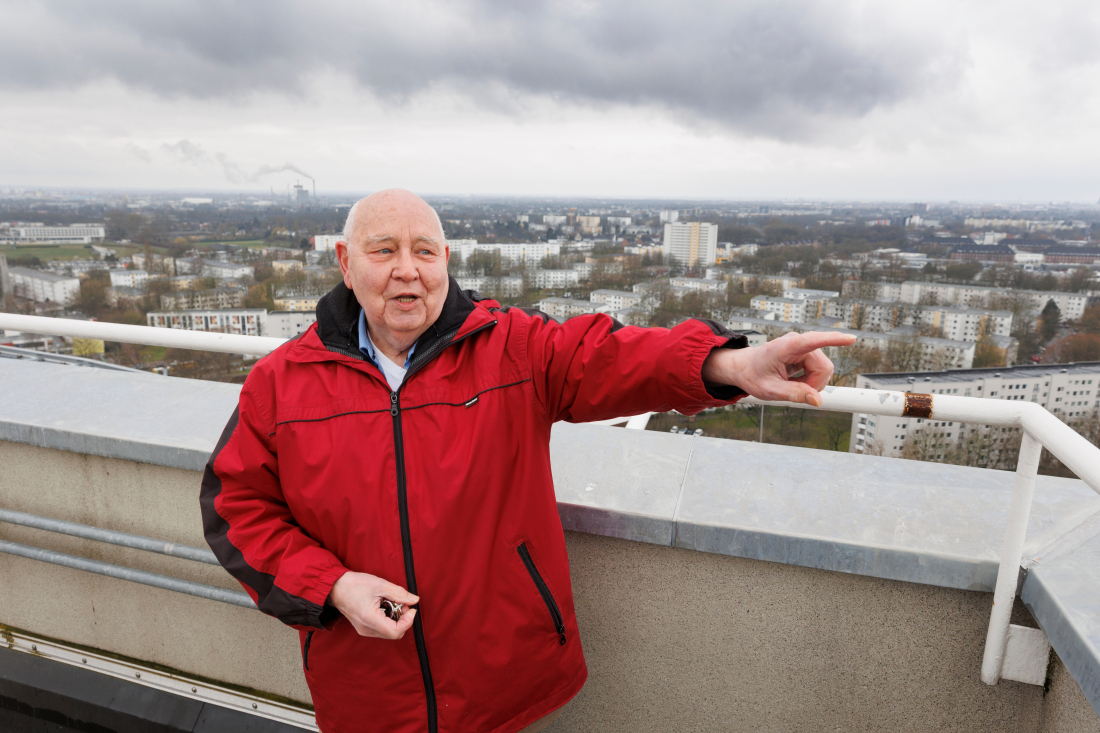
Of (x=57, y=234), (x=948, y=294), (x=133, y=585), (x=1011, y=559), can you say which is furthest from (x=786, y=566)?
(x=57, y=234)

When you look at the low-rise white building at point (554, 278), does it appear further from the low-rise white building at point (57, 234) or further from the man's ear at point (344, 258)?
the man's ear at point (344, 258)

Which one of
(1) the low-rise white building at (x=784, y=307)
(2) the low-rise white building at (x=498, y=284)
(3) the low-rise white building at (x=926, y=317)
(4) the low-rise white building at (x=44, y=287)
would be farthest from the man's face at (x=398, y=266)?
(3) the low-rise white building at (x=926, y=317)

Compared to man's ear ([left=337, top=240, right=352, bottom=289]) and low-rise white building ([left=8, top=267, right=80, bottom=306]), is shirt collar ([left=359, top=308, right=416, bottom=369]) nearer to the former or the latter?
man's ear ([left=337, top=240, right=352, bottom=289])

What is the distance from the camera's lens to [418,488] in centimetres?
116

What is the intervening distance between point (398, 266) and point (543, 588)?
0.69m

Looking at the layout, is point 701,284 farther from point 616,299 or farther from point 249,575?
point 249,575

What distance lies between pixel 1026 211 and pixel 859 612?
170 feet

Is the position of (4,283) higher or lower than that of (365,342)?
lower

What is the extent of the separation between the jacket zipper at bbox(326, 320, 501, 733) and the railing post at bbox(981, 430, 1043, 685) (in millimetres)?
854

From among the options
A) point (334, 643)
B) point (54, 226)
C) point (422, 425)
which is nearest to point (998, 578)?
point (422, 425)

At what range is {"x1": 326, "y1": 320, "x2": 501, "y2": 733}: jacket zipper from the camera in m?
1.17

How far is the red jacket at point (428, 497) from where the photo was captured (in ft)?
3.83

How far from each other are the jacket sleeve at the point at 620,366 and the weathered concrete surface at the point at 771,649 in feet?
1.59

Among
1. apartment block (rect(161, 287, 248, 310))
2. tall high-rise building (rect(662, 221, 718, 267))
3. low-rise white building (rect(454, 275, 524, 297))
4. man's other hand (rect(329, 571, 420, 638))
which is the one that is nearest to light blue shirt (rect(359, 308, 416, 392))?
man's other hand (rect(329, 571, 420, 638))
